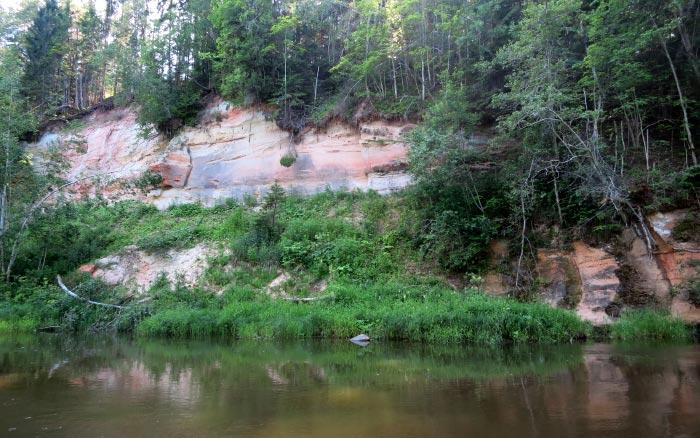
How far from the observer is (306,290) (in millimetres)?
16312

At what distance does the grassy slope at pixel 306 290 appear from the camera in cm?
1278

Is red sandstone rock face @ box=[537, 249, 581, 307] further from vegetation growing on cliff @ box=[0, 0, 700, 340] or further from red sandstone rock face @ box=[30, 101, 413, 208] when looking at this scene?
red sandstone rock face @ box=[30, 101, 413, 208]

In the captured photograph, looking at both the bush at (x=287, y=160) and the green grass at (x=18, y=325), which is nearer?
the green grass at (x=18, y=325)

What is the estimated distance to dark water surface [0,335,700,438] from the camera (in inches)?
207

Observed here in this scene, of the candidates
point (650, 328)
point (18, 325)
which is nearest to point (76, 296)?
point (18, 325)

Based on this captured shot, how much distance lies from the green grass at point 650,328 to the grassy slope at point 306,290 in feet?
2.83

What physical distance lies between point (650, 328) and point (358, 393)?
9103mm

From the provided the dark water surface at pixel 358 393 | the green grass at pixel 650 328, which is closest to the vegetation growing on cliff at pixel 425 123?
the green grass at pixel 650 328

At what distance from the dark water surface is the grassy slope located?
151 centimetres

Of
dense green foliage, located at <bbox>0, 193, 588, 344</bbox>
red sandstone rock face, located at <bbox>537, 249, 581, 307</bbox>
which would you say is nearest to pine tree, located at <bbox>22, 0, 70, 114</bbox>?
dense green foliage, located at <bbox>0, 193, 588, 344</bbox>

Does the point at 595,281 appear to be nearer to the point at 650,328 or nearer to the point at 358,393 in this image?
the point at 650,328

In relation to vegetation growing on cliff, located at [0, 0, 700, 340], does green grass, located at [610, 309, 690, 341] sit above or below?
below

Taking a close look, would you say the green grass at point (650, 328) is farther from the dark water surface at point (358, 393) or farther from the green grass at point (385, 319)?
the dark water surface at point (358, 393)

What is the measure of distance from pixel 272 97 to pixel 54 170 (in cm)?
1001
